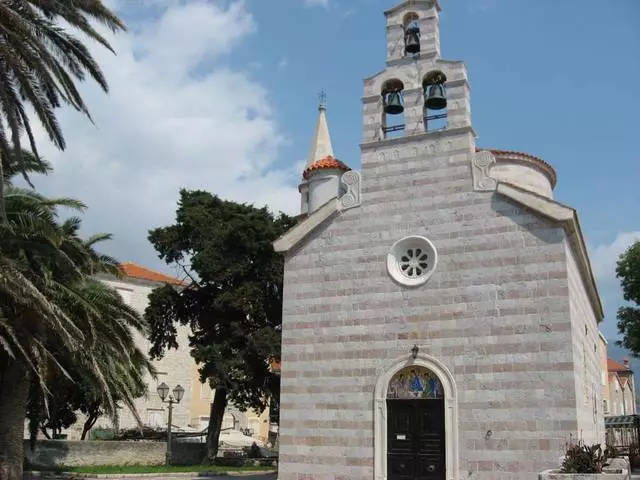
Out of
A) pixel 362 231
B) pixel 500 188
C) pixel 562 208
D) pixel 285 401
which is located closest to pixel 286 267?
pixel 362 231

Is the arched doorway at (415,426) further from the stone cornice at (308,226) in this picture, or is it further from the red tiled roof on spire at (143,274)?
the red tiled roof on spire at (143,274)

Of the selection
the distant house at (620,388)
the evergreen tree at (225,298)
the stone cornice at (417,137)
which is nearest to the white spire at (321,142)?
the evergreen tree at (225,298)

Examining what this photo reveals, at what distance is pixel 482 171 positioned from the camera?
55.1 feet

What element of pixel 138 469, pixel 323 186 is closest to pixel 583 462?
pixel 138 469

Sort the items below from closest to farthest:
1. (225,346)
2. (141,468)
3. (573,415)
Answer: (573,415) < (141,468) < (225,346)

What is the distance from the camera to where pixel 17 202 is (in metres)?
16.1

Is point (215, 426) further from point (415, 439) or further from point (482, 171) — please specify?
point (482, 171)

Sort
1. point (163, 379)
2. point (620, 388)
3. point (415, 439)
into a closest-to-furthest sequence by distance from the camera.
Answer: point (415, 439), point (163, 379), point (620, 388)

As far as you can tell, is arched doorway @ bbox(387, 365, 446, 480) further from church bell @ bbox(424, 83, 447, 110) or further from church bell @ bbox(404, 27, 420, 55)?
church bell @ bbox(404, 27, 420, 55)

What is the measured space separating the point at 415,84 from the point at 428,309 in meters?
5.93

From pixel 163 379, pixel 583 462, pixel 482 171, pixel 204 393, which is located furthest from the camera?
pixel 204 393

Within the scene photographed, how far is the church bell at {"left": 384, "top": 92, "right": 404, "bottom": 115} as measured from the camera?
728 inches

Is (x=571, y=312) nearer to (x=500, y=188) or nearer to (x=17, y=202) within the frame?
(x=500, y=188)

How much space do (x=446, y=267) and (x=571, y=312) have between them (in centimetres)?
299
